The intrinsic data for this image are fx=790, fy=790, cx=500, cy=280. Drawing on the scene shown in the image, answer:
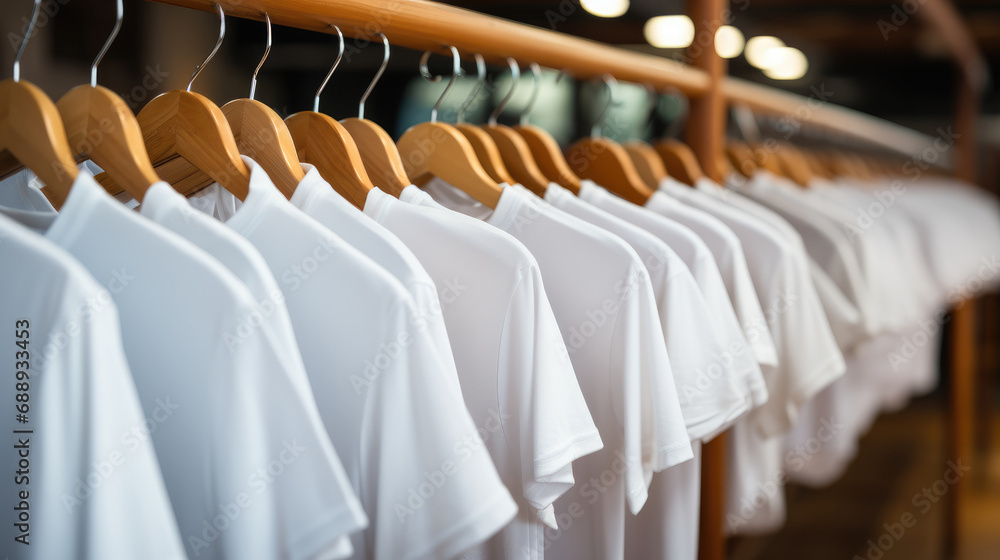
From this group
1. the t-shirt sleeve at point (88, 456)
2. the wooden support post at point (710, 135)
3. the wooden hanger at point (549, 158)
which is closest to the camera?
the t-shirt sleeve at point (88, 456)

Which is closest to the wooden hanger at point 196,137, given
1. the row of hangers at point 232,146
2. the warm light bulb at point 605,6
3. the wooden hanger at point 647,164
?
the row of hangers at point 232,146

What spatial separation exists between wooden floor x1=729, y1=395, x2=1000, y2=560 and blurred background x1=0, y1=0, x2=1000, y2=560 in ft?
0.03

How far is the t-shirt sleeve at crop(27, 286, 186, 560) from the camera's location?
54 centimetres

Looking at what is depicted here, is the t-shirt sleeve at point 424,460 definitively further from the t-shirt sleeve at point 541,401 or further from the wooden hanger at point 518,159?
Answer: the wooden hanger at point 518,159

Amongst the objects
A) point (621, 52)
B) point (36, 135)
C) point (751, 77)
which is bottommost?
point (36, 135)

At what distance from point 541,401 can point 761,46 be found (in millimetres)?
4264

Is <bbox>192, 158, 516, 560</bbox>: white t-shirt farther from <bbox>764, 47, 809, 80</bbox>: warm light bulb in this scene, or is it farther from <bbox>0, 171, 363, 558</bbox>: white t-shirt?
<bbox>764, 47, 809, 80</bbox>: warm light bulb

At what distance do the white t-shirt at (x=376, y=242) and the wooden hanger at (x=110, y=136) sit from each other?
0.49ft

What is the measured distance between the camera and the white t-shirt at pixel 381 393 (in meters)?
0.68

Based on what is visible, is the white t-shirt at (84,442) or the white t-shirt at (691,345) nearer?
the white t-shirt at (84,442)

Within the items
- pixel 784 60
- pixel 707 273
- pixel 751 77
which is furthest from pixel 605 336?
pixel 751 77

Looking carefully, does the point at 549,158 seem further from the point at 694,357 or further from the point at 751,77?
the point at 751,77

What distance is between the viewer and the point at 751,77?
22.3ft

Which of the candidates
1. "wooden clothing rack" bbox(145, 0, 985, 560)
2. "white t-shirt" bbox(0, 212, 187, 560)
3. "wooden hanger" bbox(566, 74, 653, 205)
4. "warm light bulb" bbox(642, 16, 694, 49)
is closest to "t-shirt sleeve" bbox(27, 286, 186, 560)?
"white t-shirt" bbox(0, 212, 187, 560)
